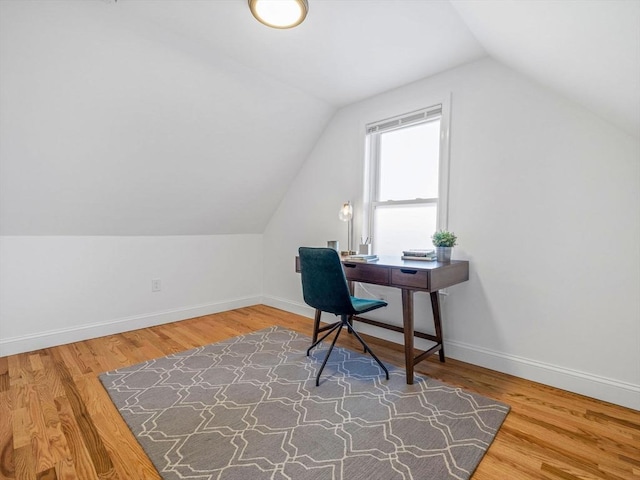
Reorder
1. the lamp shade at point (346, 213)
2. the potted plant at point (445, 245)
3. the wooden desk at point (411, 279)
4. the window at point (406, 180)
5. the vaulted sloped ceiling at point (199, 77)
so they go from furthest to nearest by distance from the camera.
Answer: the lamp shade at point (346, 213), the window at point (406, 180), the potted plant at point (445, 245), the wooden desk at point (411, 279), the vaulted sloped ceiling at point (199, 77)

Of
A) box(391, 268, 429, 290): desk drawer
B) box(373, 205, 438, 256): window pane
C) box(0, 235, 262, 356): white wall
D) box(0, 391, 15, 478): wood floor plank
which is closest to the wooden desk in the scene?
box(391, 268, 429, 290): desk drawer

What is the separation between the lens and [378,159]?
2986 millimetres

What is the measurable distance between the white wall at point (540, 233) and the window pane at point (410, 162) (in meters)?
0.20

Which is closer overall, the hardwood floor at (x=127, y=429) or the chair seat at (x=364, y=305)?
the hardwood floor at (x=127, y=429)

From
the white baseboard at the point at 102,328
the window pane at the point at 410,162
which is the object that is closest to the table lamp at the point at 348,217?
the window pane at the point at 410,162

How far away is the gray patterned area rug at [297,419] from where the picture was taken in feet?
4.30

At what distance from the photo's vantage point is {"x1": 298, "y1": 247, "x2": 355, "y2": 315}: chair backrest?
1.95 m

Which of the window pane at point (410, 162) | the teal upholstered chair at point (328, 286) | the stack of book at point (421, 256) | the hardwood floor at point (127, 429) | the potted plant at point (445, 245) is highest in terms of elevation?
the window pane at point (410, 162)

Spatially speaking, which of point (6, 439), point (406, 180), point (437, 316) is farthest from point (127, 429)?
point (406, 180)

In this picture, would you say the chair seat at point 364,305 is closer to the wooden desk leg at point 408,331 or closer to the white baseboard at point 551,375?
the wooden desk leg at point 408,331

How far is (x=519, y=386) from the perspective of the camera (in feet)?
6.52

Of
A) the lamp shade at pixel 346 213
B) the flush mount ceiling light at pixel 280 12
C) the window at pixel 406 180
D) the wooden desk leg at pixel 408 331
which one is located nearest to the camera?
the flush mount ceiling light at pixel 280 12

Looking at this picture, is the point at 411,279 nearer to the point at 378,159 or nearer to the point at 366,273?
the point at 366,273

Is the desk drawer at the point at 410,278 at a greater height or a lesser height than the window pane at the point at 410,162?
lesser
